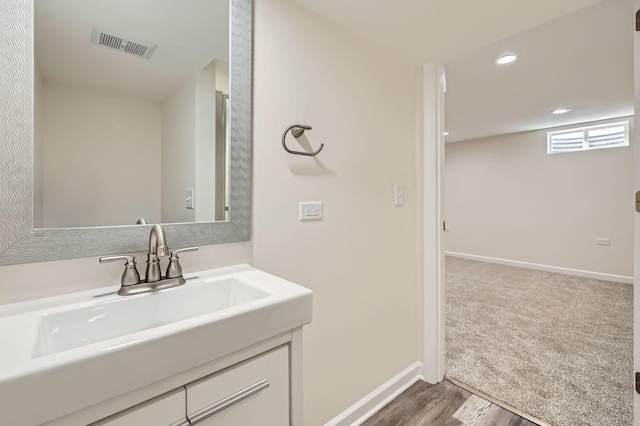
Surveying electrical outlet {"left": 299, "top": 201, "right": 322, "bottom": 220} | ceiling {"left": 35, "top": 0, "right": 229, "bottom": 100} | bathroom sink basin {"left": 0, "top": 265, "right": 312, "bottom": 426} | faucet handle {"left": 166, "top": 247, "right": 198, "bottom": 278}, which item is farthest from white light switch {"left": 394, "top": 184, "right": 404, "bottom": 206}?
faucet handle {"left": 166, "top": 247, "right": 198, "bottom": 278}

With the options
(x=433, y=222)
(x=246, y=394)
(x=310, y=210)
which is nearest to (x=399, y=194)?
(x=433, y=222)

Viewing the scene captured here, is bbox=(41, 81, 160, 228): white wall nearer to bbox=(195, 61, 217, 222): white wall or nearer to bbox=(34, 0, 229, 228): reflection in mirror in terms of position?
bbox=(34, 0, 229, 228): reflection in mirror

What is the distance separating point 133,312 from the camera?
2.66 feet

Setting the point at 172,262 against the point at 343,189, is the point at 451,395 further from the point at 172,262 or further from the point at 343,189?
the point at 172,262

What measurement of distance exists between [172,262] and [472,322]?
283 cm

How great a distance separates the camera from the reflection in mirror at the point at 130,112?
81cm

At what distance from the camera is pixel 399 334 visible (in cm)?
179

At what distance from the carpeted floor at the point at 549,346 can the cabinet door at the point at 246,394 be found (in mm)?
1615

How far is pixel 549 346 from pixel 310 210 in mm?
2424

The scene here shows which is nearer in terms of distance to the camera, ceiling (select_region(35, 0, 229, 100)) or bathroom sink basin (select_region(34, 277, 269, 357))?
bathroom sink basin (select_region(34, 277, 269, 357))

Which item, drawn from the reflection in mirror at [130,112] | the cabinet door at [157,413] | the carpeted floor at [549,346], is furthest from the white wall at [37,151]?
the carpeted floor at [549,346]

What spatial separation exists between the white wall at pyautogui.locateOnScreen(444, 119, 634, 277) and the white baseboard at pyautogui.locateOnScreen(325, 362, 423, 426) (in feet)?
11.6

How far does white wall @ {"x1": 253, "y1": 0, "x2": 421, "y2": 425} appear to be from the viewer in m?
1.20

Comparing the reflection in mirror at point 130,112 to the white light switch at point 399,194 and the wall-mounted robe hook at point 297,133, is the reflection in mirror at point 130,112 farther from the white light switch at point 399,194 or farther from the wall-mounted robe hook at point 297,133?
the white light switch at point 399,194
